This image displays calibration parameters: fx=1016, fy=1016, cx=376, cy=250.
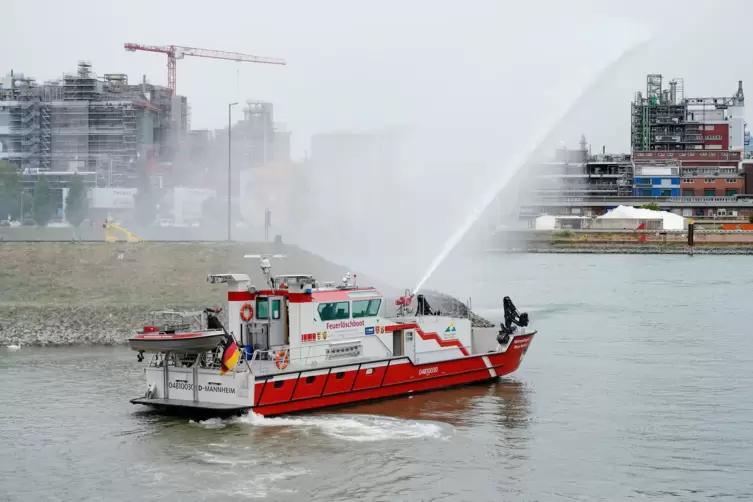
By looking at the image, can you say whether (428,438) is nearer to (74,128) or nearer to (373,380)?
(373,380)

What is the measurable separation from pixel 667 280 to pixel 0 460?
2292 inches

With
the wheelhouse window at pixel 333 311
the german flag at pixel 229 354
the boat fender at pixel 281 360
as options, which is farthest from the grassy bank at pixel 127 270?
the german flag at pixel 229 354

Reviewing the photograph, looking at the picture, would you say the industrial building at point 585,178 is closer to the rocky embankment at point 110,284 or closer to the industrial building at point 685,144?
the industrial building at point 685,144

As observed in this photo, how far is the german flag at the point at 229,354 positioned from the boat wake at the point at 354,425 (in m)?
1.31

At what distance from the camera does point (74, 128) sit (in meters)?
118

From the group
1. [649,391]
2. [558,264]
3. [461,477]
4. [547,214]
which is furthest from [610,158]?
[461,477]

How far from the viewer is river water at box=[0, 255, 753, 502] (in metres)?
19.9

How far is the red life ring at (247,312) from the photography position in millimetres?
26953

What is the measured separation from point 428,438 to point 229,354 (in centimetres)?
510

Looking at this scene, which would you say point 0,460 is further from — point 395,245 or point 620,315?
point 620,315

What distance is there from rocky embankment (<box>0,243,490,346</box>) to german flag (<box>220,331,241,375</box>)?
15644 mm

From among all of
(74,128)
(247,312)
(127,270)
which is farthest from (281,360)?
(74,128)

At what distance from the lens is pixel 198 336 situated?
79.3 feet

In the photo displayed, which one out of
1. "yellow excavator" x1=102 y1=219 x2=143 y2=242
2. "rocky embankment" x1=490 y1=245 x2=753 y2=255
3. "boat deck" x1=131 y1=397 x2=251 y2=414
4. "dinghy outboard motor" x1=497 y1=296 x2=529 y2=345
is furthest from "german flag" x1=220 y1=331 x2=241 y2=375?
"rocky embankment" x1=490 y1=245 x2=753 y2=255
